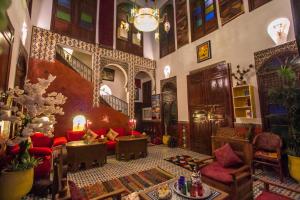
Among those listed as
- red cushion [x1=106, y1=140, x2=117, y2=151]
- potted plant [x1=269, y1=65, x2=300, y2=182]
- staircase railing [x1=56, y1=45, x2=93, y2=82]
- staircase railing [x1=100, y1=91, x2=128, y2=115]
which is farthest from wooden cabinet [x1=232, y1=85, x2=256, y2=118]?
staircase railing [x1=100, y1=91, x2=128, y2=115]

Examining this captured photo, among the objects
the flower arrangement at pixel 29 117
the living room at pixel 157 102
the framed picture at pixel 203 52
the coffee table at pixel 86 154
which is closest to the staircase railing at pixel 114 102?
the living room at pixel 157 102

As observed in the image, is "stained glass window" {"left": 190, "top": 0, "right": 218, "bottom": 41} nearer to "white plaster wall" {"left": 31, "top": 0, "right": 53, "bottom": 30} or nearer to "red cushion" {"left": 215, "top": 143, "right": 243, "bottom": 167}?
"red cushion" {"left": 215, "top": 143, "right": 243, "bottom": 167}

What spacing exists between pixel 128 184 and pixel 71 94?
14.7 feet

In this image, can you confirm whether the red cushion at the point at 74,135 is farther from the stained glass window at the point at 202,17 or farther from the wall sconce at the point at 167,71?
the stained glass window at the point at 202,17

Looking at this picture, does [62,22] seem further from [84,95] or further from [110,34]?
[84,95]

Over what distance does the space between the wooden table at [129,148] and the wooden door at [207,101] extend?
252cm

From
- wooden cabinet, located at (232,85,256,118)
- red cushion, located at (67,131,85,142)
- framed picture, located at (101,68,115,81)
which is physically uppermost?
framed picture, located at (101,68,115,81)

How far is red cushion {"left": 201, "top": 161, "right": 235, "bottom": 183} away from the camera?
108 inches

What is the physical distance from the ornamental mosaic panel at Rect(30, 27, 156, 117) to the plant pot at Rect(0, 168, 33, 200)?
218 inches

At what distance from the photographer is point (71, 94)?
6.61m

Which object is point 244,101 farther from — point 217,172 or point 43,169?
point 43,169

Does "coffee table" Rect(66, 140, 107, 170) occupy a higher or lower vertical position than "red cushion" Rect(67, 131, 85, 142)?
lower

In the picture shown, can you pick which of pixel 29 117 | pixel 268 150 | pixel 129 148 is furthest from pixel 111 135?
pixel 268 150

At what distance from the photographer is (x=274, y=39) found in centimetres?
465
